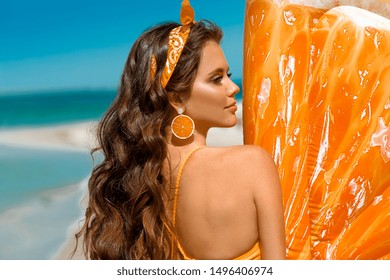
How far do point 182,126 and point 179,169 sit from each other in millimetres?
116

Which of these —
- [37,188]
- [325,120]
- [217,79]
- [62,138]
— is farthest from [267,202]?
[62,138]

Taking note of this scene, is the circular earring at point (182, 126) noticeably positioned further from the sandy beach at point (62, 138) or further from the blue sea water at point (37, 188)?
the sandy beach at point (62, 138)

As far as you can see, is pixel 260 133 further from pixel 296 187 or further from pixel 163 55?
pixel 163 55

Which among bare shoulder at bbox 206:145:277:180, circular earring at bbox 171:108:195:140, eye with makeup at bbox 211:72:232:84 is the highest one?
eye with makeup at bbox 211:72:232:84

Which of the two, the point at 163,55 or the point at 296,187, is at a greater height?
the point at 163,55

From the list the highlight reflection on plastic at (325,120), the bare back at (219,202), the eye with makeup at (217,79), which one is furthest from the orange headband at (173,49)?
the highlight reflection on plastic at (325,120)

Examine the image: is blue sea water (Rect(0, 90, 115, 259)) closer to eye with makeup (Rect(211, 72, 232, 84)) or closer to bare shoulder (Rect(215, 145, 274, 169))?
eye with makeup (Rect(211, 72, 232, 84))

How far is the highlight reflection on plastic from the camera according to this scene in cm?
215

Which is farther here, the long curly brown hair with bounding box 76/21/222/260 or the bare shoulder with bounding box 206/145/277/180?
the long curly brown hair with bounding box 76/21/222/260

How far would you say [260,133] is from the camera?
7.34ft

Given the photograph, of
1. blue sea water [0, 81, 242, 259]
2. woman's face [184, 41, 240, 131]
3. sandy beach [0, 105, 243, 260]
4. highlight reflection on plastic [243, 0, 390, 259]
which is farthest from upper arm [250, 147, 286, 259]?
sandy beach [0, 105, 243, 260]

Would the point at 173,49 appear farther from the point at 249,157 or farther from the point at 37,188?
the point at 37,188
